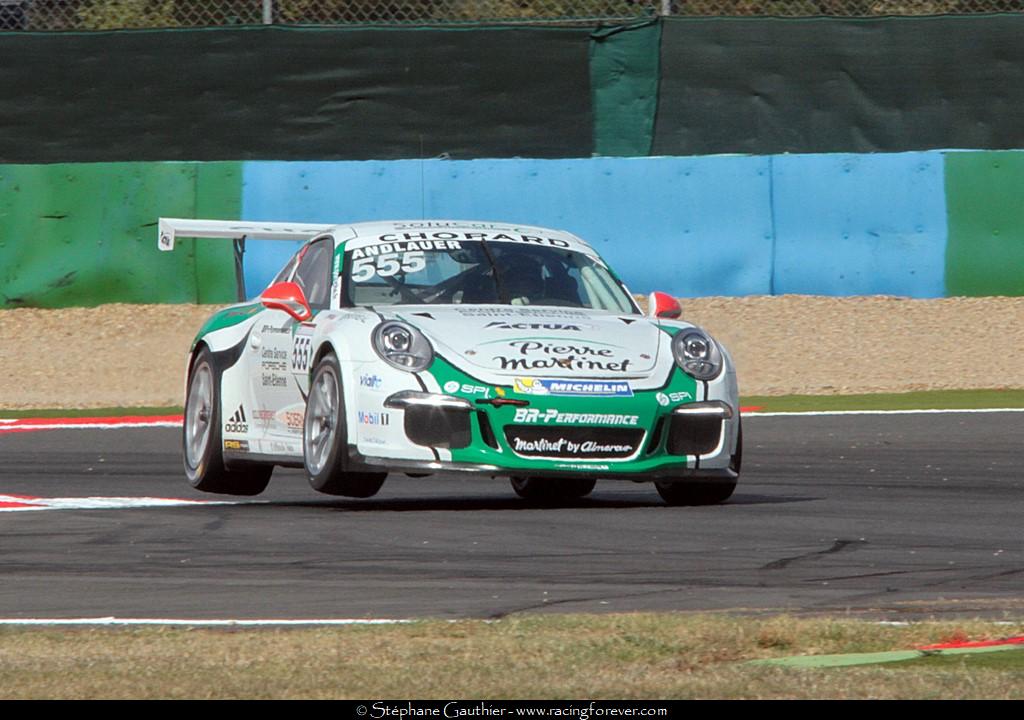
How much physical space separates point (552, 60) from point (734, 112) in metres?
1.68

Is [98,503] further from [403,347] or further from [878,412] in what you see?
[878,412]

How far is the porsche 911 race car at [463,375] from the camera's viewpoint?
8.69m

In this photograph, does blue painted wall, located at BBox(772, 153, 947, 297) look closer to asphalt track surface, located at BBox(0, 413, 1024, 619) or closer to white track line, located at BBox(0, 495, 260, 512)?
asphalt track surface, located at BBox(0, 413, 1024, 619)

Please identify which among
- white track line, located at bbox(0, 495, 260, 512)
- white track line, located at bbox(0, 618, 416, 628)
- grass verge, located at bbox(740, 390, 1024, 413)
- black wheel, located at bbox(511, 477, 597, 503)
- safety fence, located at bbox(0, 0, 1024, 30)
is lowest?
grass verge, located at bbox(740, 390, 1024, 413)

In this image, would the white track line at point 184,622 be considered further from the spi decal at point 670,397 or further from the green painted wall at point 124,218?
the green painted wall at point 124,218

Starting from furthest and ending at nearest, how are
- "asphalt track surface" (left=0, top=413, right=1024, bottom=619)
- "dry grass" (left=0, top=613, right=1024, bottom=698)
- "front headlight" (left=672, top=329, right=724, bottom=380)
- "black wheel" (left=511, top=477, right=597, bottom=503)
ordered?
"black wheel" (left=511, top=477, right=597, bottom=503) → "front headlight" (left=672, top=329, right=724, bottom=380) → "asphalt track surface" (left=0, top=413, right=1024, bottom=619) → "dry grass" (left=0, top=613, right=1024, bottom=698)

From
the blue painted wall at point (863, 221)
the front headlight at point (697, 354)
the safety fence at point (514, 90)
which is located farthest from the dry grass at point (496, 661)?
the safety fence at point (514, 90)

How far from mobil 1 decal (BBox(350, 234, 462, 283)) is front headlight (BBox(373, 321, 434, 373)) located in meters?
0.78

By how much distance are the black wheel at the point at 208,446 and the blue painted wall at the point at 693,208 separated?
22.8 ft

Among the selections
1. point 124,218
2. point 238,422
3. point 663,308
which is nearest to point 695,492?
point 663,308

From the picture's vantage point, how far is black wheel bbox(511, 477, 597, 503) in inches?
395

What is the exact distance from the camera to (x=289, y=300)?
9367 mm

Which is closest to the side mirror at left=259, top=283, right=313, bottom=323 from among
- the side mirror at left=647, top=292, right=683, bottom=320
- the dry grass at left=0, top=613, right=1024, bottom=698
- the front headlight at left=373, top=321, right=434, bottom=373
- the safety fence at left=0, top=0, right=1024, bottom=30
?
the front headlight at left=373, top=321, right=434, bottom=373
